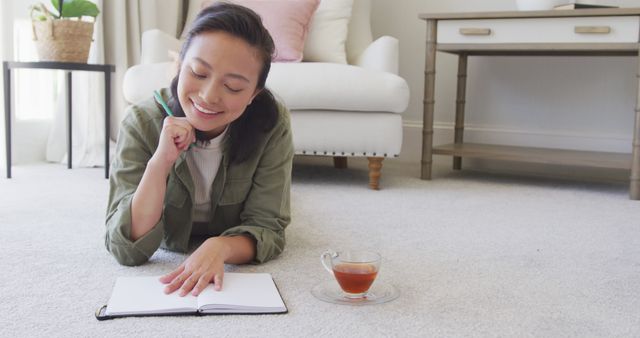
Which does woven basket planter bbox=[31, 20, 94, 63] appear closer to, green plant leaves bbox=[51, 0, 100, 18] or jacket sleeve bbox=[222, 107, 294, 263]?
green plant leaves bbox=[51, 0, 100, 18]

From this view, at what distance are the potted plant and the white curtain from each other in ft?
1.44

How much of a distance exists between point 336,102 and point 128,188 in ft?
4.12

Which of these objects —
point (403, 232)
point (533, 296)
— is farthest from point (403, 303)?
point (403, 232)

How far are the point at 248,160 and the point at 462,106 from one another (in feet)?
6.60

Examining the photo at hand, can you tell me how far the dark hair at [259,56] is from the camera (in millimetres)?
1313

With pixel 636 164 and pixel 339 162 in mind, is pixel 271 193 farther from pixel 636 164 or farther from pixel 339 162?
pixel 339 162

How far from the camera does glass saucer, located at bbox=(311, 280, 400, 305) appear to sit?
1269 millimetres

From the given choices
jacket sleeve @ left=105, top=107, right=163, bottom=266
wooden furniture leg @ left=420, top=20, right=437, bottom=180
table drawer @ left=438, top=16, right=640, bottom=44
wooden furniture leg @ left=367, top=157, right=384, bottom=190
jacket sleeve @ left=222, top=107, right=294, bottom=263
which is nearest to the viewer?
jacket sleeve @ left=105, top=107, right=163, bottom=266

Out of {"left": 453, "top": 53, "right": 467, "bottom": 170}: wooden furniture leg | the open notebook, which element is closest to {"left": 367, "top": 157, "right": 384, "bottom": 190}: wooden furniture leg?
{"left": 453, "top": 53, "right": 467, "bottom": 170}: wooden furniture leg

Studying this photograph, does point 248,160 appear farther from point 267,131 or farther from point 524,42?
point 524,42

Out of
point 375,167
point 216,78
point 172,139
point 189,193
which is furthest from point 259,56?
point 375,167

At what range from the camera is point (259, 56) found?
4.39 ft

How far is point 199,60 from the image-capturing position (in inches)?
50.7

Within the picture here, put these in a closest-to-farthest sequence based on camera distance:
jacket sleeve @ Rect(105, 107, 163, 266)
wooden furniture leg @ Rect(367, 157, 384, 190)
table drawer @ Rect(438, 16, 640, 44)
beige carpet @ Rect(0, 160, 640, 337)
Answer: beige carpet @ Rect(0, 160, 640, 337) → jacket sleeve @ Rect(105, 107, 163, 266) → table drawer @ Rect(438, 16, 640, 44) → wooden furniture leg @ Rect(367, 157, 384, 190)
